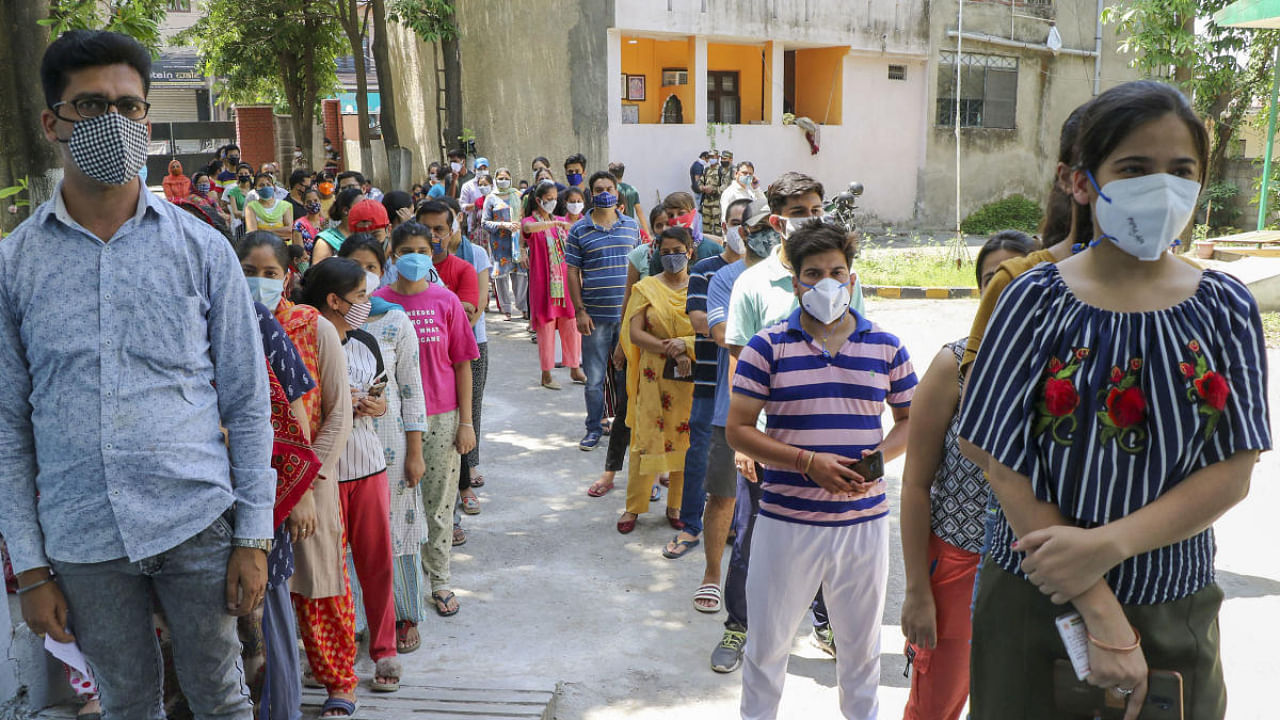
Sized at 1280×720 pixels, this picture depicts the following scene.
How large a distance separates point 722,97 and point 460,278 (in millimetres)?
19091

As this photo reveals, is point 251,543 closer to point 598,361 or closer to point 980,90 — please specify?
point 598,361

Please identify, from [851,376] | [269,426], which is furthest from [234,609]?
[851,376]

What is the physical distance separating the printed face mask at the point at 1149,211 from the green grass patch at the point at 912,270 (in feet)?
41.7

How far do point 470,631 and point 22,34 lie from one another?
10.4 feet

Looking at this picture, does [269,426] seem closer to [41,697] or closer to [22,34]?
[41,697]

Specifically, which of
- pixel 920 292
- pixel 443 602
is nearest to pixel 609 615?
pixel 443 602

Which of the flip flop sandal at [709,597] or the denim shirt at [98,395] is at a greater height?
the denim shirt at [98,395]

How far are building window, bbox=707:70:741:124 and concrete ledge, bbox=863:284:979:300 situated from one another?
35.3 ft

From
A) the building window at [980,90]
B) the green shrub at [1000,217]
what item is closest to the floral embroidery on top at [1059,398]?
the green shrub at [1000,217]

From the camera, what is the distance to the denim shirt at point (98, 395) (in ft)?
7.85

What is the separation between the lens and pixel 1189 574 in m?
1.92

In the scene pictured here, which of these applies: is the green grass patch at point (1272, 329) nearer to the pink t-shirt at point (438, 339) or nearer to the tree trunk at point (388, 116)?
the pink t-shirt at point (438, 339)

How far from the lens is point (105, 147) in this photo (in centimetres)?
243

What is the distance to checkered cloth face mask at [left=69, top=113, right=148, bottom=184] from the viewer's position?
242 centimetres
